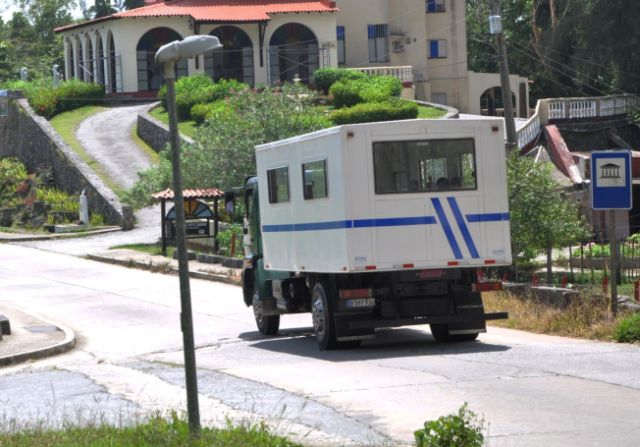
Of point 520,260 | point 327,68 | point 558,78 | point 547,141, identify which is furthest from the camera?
point 558,78

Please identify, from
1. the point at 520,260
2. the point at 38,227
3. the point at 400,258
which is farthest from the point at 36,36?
the point at 400,258

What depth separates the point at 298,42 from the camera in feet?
220

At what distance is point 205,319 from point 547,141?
26490 mm

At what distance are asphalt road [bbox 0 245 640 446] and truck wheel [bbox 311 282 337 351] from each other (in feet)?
0.90

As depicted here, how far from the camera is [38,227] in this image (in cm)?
5144

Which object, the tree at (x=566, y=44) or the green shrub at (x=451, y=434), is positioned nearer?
the green shrub at (x=451, y=434)

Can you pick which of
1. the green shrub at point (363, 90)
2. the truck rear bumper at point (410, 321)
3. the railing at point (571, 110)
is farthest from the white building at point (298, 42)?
the truck rear bumper at point (410, 321)

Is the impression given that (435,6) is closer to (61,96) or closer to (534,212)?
(61,96)

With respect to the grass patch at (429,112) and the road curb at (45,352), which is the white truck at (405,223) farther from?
the grass patch at (429,112)

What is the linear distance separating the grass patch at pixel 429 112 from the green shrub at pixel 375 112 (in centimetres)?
181

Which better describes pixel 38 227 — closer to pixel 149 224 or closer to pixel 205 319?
pixel 149 224

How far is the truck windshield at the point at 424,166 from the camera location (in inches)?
695

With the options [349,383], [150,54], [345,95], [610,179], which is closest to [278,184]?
[610,179]

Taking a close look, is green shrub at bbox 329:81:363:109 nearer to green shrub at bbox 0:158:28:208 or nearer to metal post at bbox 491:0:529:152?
green shrub at bbox 0:158:28:208
